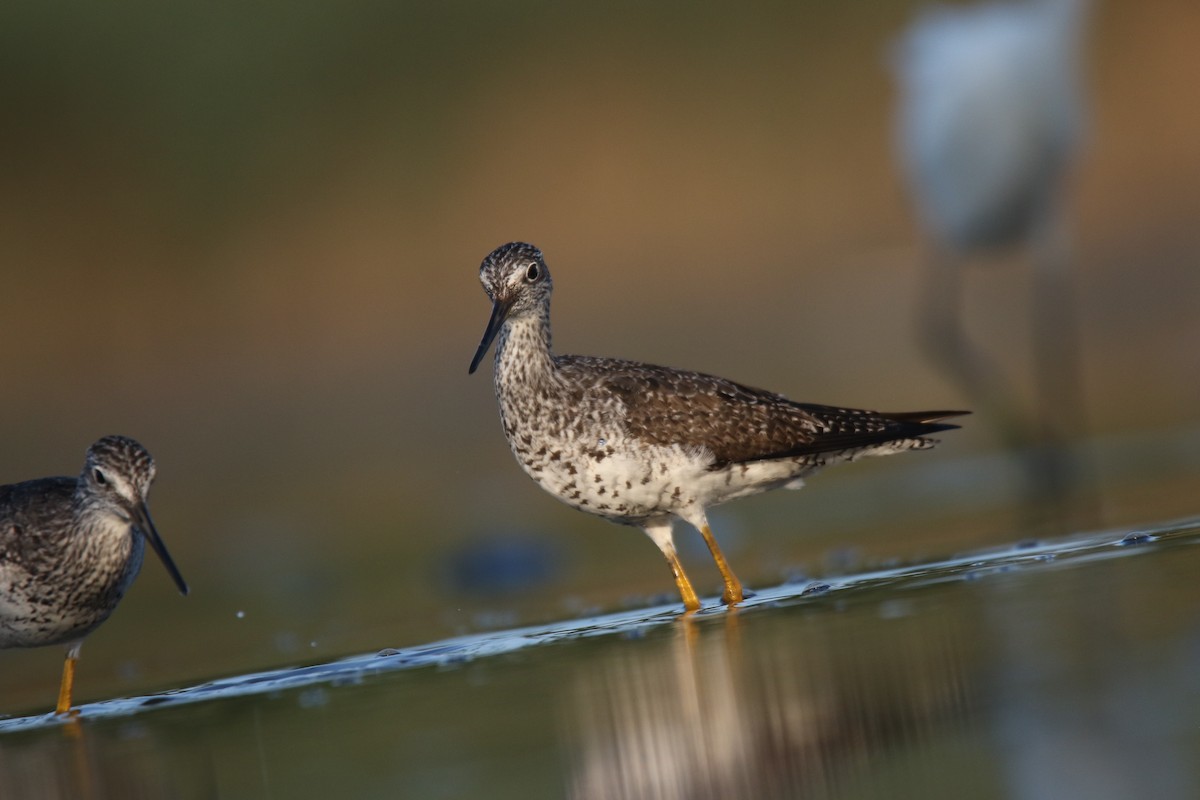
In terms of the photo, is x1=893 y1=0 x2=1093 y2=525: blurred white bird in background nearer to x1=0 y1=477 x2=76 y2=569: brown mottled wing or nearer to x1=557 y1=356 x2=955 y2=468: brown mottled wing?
x1=557 y1=356 x2=955 y2=468: brown mottled wing

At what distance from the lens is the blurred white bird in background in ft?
40.4

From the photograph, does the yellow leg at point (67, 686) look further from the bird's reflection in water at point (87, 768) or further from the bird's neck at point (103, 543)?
the bird's reflection in water at point (87, 768)

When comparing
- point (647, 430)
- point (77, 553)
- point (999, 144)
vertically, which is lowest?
point (77, 553)

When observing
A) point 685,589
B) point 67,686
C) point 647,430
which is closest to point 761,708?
point 685,589

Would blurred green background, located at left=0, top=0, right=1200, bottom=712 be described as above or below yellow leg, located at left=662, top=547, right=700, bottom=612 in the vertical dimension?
above

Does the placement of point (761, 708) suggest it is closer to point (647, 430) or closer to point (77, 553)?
point (647, 430)

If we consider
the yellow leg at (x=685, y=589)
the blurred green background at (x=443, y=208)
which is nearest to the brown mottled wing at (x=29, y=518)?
the yellow leg at (x=685, y=589)

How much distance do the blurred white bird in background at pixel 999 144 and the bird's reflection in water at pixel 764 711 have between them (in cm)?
681

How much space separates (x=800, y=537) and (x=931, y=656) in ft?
14.5

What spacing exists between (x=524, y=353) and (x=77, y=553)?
208cm

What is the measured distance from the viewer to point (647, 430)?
739 cm

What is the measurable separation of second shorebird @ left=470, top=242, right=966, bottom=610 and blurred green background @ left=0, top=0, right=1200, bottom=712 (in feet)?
24.8

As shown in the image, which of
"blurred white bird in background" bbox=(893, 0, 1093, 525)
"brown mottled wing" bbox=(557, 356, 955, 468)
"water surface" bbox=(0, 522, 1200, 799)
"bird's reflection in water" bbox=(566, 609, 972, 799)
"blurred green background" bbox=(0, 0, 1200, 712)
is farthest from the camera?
"blurred green background" bbox=(0, 0, 1200, 712)

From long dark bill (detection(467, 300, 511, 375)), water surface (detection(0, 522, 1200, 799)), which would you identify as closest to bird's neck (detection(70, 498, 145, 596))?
water surface (detection(0, 522, 1200, 799))
